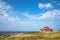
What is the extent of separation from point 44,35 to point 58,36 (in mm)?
2045

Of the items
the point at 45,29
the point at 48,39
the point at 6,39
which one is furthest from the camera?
the point at 45,29

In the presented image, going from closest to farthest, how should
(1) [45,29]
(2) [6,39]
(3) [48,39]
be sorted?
(3) [48,39] < (2) [6,39] < (1) [45,29]

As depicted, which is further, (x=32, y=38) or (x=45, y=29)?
(x=45, y=29)

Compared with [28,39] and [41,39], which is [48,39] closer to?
[41,39]

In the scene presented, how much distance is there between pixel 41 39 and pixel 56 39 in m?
1.88

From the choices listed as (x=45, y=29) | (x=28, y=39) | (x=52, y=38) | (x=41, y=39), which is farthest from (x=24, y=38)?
(x=45, y=29)

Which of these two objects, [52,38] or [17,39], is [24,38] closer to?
[17,39]

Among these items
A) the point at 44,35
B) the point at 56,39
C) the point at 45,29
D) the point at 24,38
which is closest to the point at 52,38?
the point at 56,39

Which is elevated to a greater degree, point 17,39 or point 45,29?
point 45,29

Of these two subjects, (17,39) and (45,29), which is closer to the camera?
(17,39)

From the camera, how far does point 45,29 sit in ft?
120

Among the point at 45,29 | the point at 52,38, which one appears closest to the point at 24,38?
the point at 52,38

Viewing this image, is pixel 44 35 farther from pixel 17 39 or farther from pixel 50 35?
pixel 17 39

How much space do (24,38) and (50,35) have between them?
385 cm
